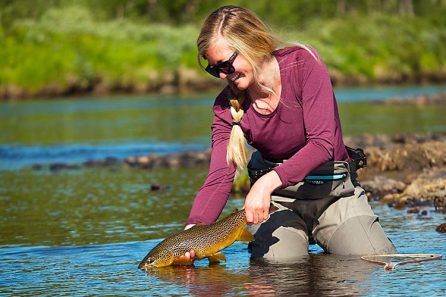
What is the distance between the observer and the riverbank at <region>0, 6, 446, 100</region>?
56344 mm

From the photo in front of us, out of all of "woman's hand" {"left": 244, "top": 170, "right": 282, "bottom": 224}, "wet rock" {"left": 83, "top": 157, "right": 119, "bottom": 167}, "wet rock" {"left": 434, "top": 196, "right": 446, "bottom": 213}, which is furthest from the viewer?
→ "wet rock" {"left": 83, "top": 157, "right": 119, "bottom": 167}

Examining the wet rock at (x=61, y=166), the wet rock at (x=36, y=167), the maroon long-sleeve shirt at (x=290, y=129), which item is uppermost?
the maroon long-sleeve shirt at (x=290, y=129)

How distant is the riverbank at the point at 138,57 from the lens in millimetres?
56344

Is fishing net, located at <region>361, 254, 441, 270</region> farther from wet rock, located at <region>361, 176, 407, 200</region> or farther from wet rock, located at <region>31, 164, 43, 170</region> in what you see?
wet rock, located at <region>31, 164, 43, 170</region>

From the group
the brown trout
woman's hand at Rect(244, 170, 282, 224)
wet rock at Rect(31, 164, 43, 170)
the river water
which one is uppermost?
woman's hand at Rect(244, 170, 282, 224)

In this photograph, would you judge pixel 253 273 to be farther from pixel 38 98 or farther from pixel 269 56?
pixel 38 98

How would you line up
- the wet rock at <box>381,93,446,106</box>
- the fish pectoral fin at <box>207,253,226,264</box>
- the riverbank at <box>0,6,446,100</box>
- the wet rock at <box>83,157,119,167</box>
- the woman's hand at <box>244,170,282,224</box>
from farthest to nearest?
the riverbank at <box>0,6,446,100</box>
the wet rock at <box>381,93,446,106</box>
the wet rock at <box>83,157,119,167</box>
the fish pectoral fin at <box>207,253,226,264</box>
the woman's hand at <box>244,170,282,224</box>

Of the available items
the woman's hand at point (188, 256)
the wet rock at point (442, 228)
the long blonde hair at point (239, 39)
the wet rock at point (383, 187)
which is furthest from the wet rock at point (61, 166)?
the long blonde hair at point (239, 39)

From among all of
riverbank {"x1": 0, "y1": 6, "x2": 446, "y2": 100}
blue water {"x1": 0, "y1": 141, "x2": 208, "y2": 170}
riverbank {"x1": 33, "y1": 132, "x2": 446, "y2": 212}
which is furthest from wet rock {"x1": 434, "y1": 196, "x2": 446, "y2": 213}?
riverbank {"x1": 0, "y1": 6, "x2": 446, "y2": 100}

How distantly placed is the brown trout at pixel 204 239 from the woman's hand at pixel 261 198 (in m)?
0.53

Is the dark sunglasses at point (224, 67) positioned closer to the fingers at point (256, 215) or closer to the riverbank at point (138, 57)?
the fingers at point (256, 215)

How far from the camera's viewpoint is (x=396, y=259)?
798 centimetres

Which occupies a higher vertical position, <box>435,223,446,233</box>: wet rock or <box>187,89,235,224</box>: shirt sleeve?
<box>187,89,235,224</box>: shirt sleeve

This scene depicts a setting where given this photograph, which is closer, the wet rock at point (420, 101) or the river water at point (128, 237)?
the river water at point (128, 237)
